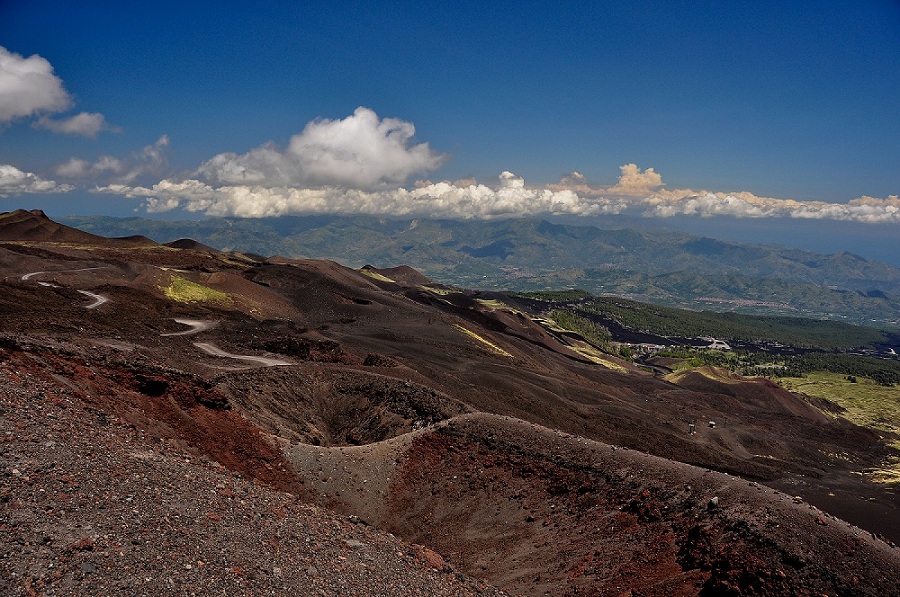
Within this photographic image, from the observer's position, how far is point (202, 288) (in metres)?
73.8

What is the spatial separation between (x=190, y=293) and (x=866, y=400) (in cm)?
17568

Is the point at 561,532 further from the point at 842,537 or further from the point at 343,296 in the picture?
the point at 343,296

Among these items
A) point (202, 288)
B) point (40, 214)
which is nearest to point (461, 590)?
point (202, 288)

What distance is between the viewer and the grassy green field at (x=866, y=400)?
7162 cm

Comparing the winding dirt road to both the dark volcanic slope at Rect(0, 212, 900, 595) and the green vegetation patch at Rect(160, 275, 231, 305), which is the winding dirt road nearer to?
the dark volcanic slope at Rect(0, 212, 900, 595)

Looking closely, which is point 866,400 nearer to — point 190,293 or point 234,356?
point 234,356

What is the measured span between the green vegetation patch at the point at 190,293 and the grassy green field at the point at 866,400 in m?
89.9

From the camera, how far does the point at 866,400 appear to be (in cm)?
14388

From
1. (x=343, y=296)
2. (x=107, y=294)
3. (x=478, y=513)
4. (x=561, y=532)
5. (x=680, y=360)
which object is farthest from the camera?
(x=680, y=360)

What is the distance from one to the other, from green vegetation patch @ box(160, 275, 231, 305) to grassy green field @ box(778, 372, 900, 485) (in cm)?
8995

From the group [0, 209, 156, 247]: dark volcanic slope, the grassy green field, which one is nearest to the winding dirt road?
the grassy green field

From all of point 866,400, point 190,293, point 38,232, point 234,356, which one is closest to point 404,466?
point 234,356

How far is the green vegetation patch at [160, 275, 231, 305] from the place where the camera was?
67.4 m

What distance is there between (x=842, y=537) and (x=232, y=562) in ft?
70.7
